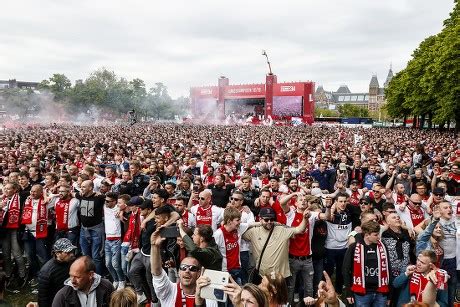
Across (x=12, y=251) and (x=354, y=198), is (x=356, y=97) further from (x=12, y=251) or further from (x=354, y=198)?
(x=12, y=251)

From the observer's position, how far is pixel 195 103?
2633 inches

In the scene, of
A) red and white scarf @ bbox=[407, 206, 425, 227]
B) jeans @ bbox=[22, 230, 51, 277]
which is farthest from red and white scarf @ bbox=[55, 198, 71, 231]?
red and white scarf @ bbox=[407, 206, 425, 227]

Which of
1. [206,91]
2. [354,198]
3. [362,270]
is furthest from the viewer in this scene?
[206,91]

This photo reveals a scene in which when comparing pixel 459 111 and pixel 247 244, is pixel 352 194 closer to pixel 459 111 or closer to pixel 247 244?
pixel 247 244

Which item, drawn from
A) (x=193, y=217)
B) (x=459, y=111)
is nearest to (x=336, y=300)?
(x=193, y=217)

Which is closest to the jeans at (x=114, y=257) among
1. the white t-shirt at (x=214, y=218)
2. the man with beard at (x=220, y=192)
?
the white t-shirt at (x=214, y=218)

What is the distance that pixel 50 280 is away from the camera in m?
3.58

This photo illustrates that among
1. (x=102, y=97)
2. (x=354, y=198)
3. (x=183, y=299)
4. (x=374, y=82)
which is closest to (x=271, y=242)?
(x=183, y=299)

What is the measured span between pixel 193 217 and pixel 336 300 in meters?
3.18

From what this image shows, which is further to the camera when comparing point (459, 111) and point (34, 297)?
point (459, 111)

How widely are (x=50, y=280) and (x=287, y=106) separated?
54630 mm

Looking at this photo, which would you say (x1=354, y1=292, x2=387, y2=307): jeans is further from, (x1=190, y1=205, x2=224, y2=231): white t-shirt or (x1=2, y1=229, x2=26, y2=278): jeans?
(x1=2, y1=229, x2=26, y2=278): jeans

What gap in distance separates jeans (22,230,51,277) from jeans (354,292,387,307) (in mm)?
4692

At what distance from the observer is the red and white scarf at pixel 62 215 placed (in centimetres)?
606
